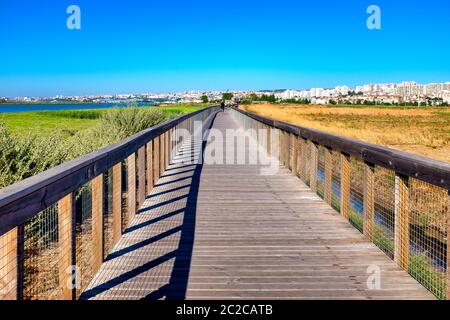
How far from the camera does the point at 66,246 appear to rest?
11.0 ft

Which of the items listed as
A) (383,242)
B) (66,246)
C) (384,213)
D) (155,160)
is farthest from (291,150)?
(66,246)

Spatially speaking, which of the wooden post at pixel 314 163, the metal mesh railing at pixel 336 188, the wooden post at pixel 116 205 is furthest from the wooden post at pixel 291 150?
the wooden post at pixel 116 205

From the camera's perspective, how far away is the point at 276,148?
13.1 metres

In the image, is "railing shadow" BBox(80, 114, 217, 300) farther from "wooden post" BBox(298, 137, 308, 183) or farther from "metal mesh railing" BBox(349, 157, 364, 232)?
"wooden post" BBox(298, 137, 308, 183)

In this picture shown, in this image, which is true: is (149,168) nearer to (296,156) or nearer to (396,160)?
(296,156)

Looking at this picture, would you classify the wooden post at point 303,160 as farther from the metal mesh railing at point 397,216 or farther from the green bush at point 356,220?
the green bush at point 356,220

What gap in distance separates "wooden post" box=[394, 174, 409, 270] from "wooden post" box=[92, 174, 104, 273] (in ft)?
8.70

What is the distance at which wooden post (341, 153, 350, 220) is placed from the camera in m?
6.15

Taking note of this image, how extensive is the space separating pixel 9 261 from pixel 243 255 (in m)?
2.61

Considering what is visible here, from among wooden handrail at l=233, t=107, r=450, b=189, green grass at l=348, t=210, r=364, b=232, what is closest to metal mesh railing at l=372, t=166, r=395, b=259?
green grass at l=348, t=210, r=364, b=232

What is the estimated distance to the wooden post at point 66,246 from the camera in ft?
10.9

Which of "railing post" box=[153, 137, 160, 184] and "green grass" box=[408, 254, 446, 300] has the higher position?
"railing post" box=[153, 137, 160, 184]
